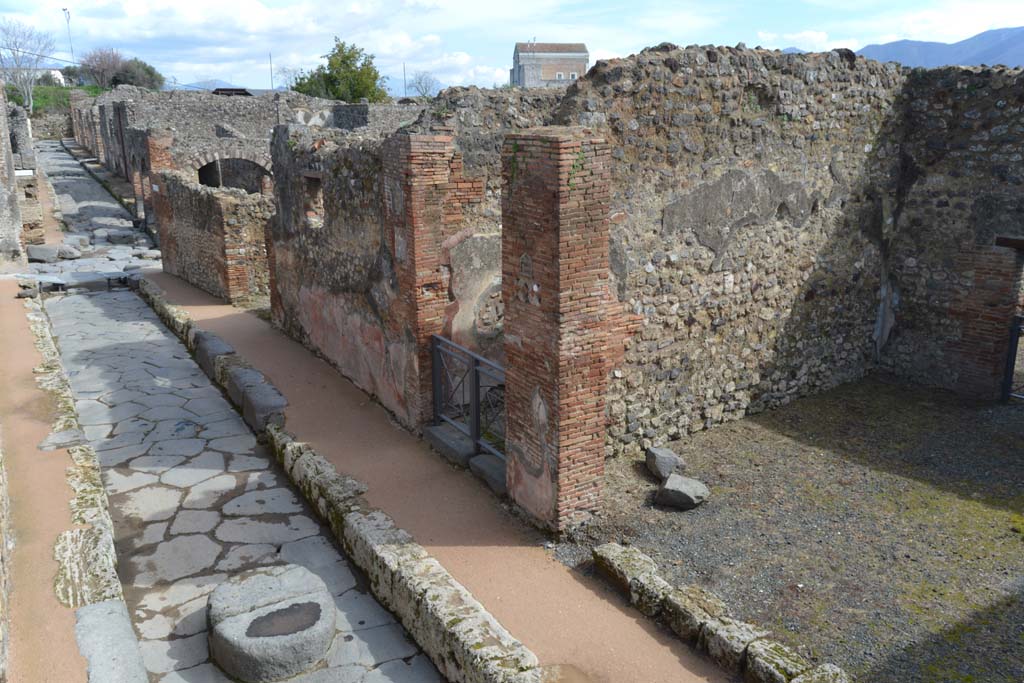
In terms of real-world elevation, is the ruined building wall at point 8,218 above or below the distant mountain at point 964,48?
below

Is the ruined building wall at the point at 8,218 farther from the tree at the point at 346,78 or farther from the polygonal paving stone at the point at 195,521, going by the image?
the tree at the point at 346,78

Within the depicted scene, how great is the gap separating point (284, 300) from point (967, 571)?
25.7ft

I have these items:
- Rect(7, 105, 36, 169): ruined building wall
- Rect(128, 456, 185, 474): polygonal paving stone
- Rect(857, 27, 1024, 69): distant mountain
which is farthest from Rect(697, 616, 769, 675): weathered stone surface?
Rect(857, 27, 1024, 69): distant mountain

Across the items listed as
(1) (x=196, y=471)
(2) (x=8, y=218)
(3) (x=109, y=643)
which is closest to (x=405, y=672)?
(3) (x=109, y=643)

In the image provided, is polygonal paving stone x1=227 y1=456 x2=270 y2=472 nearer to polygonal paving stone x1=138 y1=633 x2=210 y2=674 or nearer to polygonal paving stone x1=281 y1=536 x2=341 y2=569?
polygonal paving stone x1=281 y1=536 x2=341 y2=569

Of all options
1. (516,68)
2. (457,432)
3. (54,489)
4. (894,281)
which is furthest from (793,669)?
(516,68)

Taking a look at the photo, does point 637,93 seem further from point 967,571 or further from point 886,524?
point 967,571

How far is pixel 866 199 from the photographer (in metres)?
7.66

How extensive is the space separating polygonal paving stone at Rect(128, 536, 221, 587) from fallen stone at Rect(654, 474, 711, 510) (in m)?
3.16

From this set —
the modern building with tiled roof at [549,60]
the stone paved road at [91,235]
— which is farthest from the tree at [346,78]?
the modern building with tiled roof at [549,60]

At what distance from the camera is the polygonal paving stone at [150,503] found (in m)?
6.03

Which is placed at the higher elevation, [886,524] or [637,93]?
[637,93]

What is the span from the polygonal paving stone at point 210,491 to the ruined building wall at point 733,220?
3121 millimetres

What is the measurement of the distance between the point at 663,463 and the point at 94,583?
152 inches
